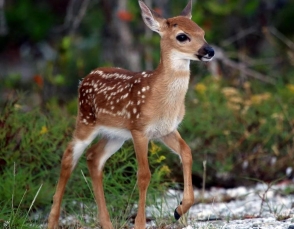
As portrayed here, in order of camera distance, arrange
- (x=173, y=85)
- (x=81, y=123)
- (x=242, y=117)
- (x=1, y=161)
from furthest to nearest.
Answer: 1. (x=242, y=117)
2. (x=1, y=161)
3. (x=81, y=123)
4. (x=173, y=85)

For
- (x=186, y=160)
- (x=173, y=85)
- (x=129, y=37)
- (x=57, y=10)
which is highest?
(x=173, y=85)

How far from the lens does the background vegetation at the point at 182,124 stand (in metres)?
8.70

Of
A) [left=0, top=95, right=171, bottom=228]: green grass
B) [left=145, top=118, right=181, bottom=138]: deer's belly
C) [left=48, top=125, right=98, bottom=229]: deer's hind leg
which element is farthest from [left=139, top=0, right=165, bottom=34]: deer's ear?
[left=0, top=95, right=171, bottom=228]: green grass

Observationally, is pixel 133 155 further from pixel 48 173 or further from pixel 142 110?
pixel 142 110

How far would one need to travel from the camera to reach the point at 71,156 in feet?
26.5

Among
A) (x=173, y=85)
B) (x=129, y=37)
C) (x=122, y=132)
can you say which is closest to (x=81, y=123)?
(x=122, y=132)

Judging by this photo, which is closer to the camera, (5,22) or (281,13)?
(281,13)

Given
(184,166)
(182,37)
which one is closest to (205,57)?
(182,37)

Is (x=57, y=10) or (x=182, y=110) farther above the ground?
(x=182, y=110)

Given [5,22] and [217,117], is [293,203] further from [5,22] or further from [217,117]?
[5,22]

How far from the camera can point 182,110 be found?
7609 millimetres

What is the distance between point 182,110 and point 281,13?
9.36 metres

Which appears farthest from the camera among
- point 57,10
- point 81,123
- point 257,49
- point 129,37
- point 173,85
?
point 57,10

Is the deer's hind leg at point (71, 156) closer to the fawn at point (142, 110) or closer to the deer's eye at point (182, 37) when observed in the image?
the fawn at point (142, 110)
